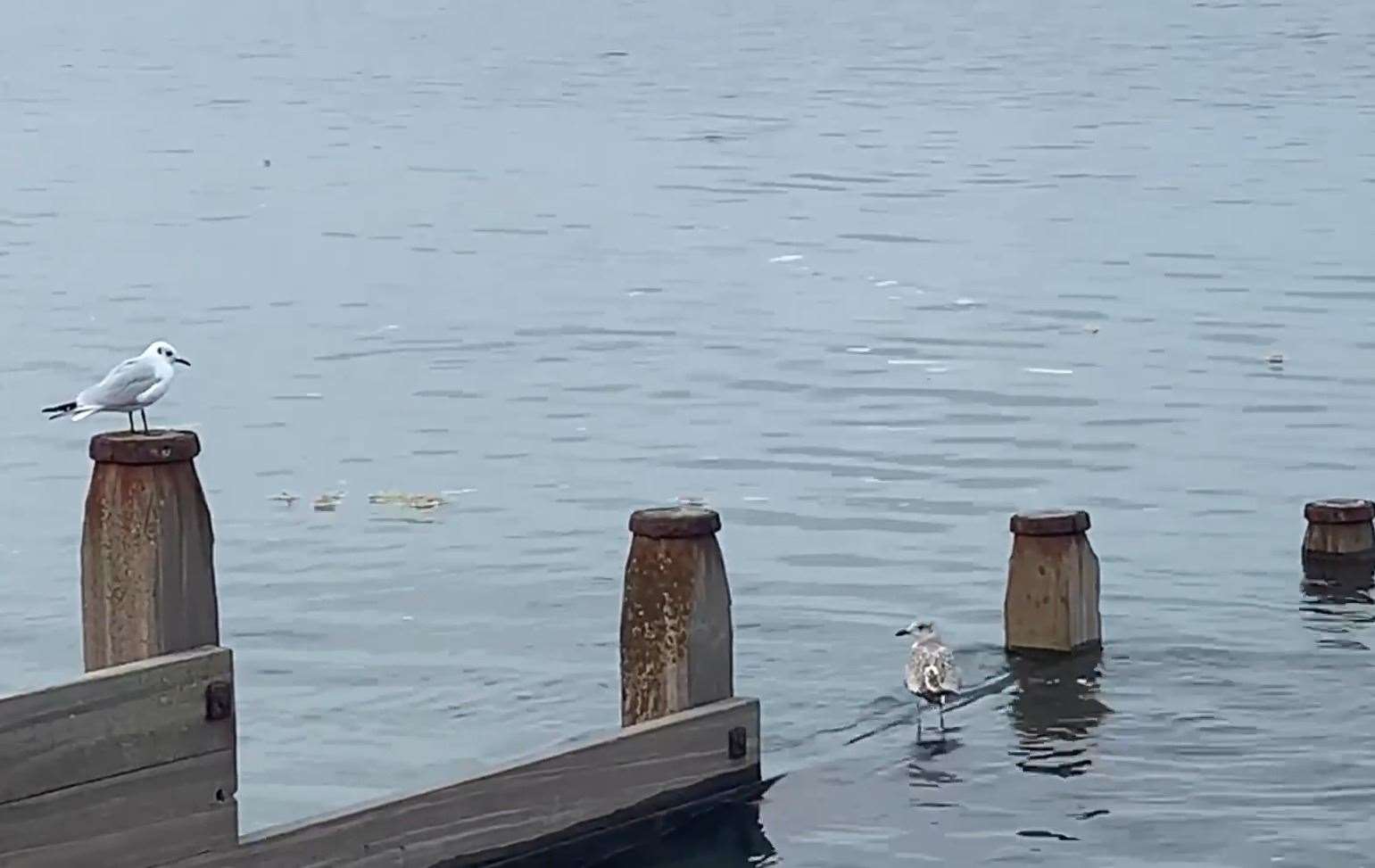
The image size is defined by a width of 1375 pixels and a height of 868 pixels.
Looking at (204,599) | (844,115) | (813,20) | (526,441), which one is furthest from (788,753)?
(813,20)

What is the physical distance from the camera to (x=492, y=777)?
9594 mm

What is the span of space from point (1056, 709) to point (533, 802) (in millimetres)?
Result: 3336

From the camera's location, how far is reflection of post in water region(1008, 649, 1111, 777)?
38.8 feet

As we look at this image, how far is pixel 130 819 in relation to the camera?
8.51m

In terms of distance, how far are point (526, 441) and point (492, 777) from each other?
1096 centimetres

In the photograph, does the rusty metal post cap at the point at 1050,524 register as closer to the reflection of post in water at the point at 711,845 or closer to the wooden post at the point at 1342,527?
the reflection of post in water at the point at 711,845

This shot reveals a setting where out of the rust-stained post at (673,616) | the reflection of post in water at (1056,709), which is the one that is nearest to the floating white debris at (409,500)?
the reflection of post in water at (1056,709)

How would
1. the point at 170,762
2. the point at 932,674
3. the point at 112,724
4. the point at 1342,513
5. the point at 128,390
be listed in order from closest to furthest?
1. the point at 112,724
2. the point at 170,762
3. the point at 128,390
4. the point at 932,674
5. the point at 1342,513

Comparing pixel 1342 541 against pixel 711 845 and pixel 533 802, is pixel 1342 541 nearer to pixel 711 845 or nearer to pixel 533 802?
pixel 711 845

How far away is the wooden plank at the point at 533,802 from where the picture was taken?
9039mm

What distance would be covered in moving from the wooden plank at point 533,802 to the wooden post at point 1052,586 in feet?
8.45

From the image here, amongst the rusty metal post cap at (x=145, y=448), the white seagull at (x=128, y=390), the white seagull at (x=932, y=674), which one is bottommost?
the white seagull at (x=932, y=674)

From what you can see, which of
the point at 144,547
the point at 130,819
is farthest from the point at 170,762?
the point at 144,547

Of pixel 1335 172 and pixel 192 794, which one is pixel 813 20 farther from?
pixel 192 794
